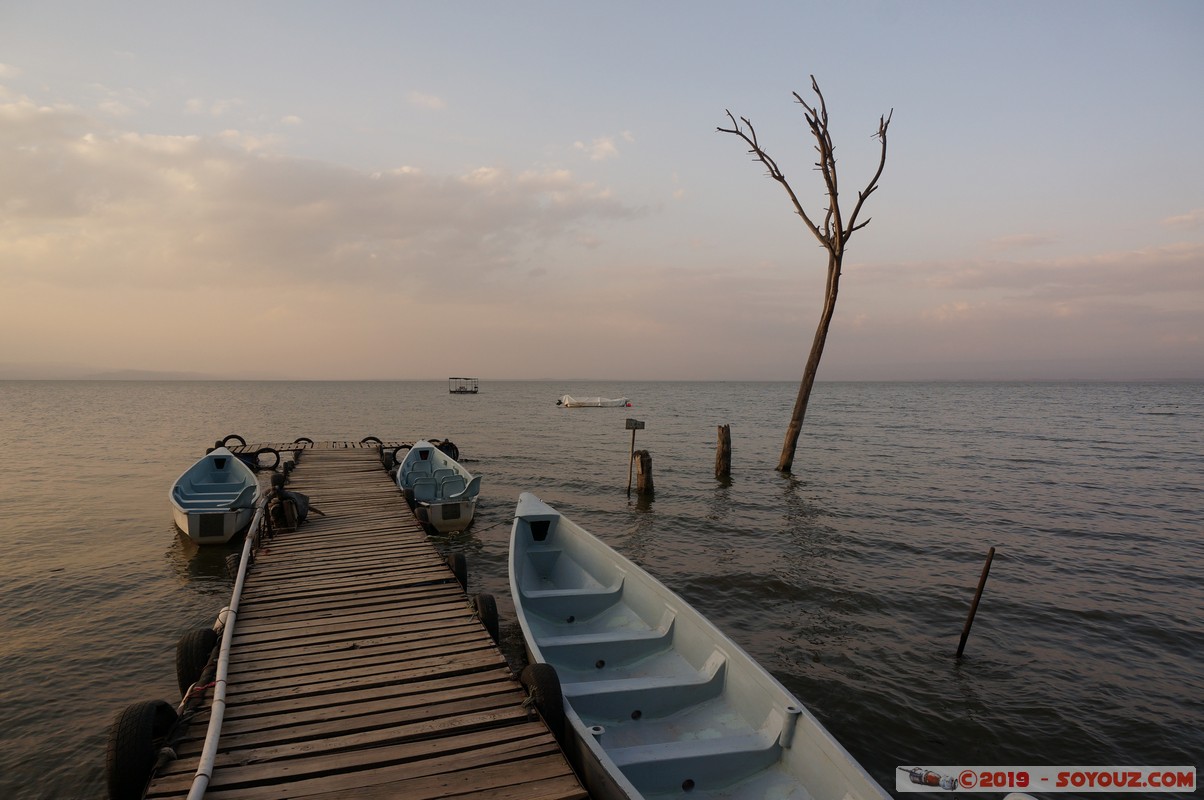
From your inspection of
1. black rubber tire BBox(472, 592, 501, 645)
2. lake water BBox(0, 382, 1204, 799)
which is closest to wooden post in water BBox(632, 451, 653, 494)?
lake water BBox(0, 382, 1204, 799)

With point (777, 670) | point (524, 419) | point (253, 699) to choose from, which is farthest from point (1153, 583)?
point (524, 419)

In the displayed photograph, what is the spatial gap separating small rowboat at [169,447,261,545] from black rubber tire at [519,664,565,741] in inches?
456

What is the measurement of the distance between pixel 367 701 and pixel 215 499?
13129 millimetres

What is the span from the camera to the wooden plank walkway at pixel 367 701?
14.9 ft

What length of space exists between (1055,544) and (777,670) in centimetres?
1077

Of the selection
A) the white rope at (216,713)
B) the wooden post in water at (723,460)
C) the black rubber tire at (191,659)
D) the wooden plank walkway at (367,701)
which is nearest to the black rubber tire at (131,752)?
the wooden plank walkway at (367,701)

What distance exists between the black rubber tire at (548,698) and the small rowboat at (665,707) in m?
0.02

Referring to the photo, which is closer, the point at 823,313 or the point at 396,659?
the point at 396,659

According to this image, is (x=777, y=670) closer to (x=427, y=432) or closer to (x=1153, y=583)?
(x=1153, y=583)

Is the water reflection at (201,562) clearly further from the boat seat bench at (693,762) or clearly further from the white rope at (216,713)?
the boat seat bench at (693,762)

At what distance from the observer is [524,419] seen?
186 ft

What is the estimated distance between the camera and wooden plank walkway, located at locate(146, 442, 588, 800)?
4543 mm

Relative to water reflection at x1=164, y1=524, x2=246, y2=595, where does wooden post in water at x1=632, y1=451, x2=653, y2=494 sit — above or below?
above

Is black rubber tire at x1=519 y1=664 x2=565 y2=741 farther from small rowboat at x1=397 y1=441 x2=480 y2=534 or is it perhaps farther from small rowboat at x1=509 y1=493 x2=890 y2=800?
small rowboat at x1=397 y1=441 x2=480 y2=534
